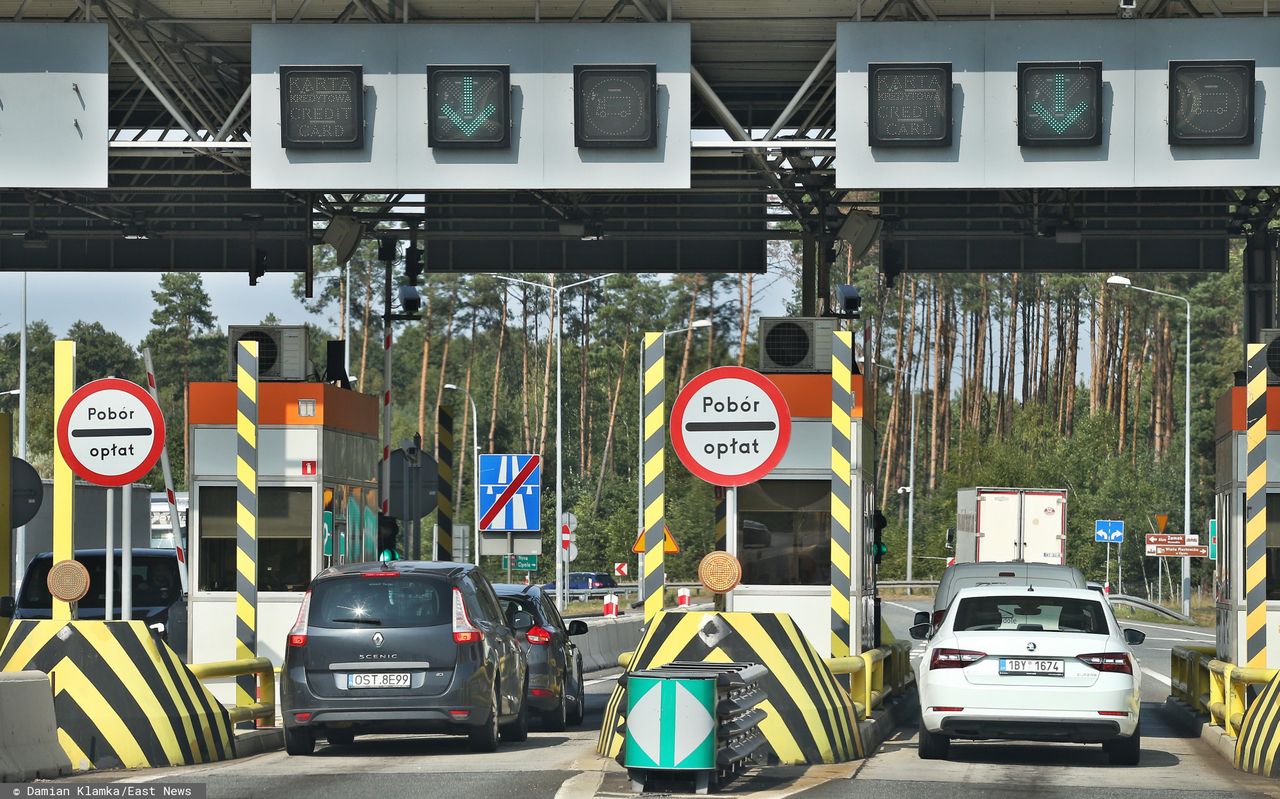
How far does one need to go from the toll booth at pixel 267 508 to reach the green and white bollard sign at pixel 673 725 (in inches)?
410

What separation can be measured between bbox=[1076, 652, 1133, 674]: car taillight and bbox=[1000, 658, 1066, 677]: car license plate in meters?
0.18

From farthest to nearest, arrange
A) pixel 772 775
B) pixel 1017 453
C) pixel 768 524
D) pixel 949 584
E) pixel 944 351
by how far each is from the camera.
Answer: pixel 944 351 → pixel 1017 453 → pixel 949 584 → pixel 768 524 → pixel 772 775

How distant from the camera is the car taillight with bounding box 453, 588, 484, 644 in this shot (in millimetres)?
16328

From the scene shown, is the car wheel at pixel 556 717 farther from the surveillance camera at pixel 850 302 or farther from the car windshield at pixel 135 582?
the surveillance camera at pixel 850 302

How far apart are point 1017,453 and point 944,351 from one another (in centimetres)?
1697

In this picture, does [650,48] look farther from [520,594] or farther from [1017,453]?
[1017,453]

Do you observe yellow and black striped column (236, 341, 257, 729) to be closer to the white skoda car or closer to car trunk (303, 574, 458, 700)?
car trunk (303, 574, 458, 700)

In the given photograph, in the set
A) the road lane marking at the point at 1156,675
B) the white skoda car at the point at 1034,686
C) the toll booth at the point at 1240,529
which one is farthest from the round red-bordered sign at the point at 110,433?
the road lane marking at the point at 1156,675

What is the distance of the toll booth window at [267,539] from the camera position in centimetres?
2308

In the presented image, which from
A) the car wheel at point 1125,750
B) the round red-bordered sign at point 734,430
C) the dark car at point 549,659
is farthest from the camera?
the dark car at point 549,659

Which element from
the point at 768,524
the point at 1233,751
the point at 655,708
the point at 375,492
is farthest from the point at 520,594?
the point at 655,708

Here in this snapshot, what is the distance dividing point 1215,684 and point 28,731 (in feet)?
36.2

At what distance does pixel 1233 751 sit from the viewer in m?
17.5

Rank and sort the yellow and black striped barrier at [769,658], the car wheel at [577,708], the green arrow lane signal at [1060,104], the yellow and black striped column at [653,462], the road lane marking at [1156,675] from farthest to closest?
the road lane marking at [1156,675] < the car wheel at [577,708] < the green arrow lane signal at [1060,104] < the yellow and black striped column at [653,462] < the yellow and black striped barrier at [769,658]
